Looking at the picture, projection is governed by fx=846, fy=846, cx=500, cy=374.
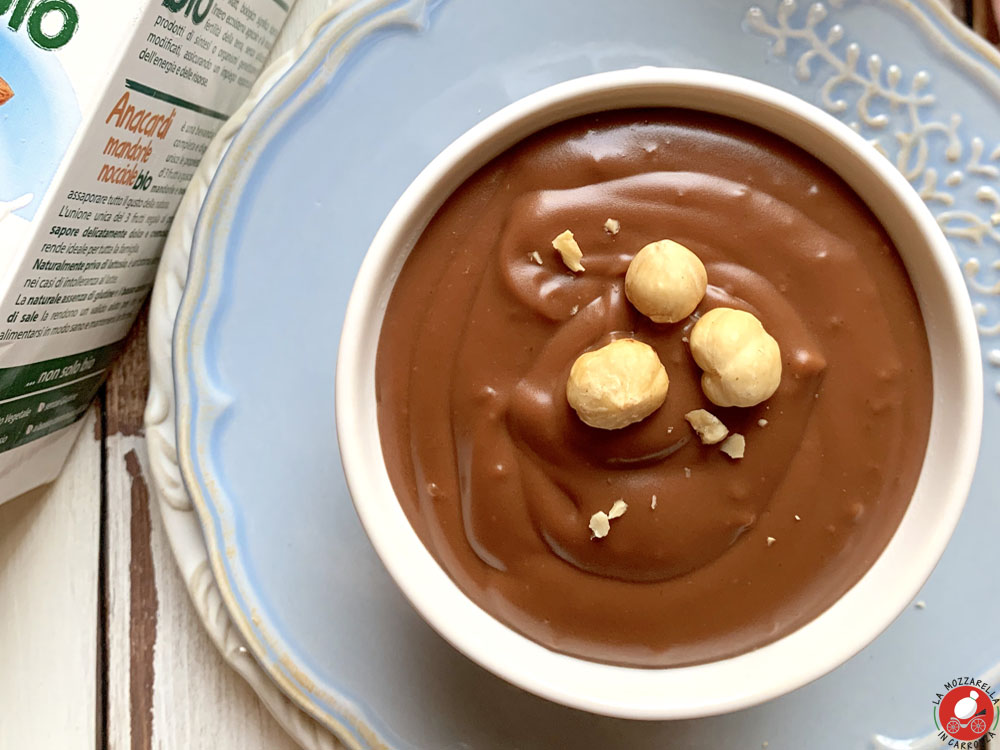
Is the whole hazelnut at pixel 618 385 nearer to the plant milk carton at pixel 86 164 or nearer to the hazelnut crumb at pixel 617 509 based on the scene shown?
the hazelnut crumb at pixel 617 509

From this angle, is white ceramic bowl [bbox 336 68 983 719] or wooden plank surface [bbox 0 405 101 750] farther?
wooden plank surface [bbox 0 405 101 750]

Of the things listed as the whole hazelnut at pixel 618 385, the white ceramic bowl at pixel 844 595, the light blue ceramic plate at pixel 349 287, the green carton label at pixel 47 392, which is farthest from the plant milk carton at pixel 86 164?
the whole hazelnut at pixel 618 385

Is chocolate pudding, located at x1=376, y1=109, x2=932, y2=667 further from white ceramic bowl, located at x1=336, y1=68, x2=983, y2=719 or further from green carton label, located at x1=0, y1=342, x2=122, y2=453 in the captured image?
green carton label, located at x1=0, y1=342, x2=122, y2=453

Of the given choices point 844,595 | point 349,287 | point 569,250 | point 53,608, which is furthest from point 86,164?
point 844,595

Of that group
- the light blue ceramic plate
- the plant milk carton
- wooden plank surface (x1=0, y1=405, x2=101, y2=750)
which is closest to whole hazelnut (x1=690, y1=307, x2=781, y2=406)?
the light blue ceramic plate

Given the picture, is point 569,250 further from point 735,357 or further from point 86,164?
point 86,164

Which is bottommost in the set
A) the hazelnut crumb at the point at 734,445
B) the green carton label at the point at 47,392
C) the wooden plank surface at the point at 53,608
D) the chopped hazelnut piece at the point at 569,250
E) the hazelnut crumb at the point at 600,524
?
the wooden plank surface at the point at 53,608
